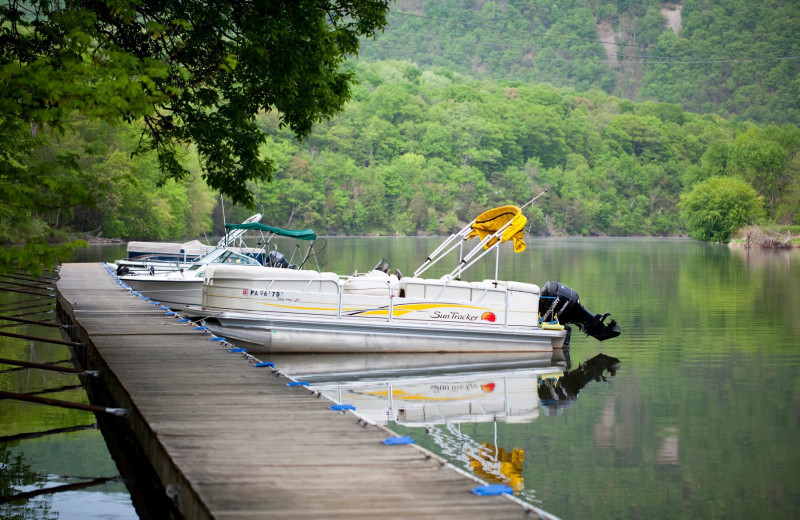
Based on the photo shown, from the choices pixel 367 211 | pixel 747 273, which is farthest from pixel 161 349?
pixel 367 211

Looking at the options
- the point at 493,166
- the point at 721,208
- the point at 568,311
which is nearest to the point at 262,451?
the point at 568,311

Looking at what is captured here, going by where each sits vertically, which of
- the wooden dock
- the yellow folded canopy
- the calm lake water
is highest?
the yellow folded canopy

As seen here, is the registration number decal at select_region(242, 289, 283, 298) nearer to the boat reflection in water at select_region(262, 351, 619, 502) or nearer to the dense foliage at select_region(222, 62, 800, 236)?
the boat reflection in water at select_region(262, 351, 619, 502)

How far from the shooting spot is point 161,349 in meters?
15.8

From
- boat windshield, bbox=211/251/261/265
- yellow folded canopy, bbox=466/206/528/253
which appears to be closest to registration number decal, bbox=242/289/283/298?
yellow folded canopy, bbox=466/206/528/253

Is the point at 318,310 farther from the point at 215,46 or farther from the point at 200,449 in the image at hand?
the point at 200,449

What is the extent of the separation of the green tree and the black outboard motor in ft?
283

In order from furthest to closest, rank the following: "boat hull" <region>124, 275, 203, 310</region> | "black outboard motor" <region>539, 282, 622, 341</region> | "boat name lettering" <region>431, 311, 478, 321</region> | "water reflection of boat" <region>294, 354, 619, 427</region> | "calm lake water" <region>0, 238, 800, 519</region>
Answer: "boat hull" <region>124, 275, 203, 310</region> < "black outboard motor" <region>539, 282, 622, 341</region> < "boat name lettering" <region>431, 311, 478, 321</region> < "water reflection of boat" <region>294, 354, 619, 427</region> < "calm lake water" <region>0, 238, 800, 519</region>

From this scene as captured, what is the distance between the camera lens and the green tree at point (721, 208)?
10444 centimetres

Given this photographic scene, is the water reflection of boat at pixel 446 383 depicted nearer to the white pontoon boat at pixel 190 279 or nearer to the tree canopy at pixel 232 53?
the tree canopy at pixel 232 53

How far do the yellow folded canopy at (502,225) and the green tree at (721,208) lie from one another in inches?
3416

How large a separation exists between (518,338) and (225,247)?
10490mm

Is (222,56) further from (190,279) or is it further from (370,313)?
(190,279)

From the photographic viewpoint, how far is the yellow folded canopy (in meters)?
22.8
